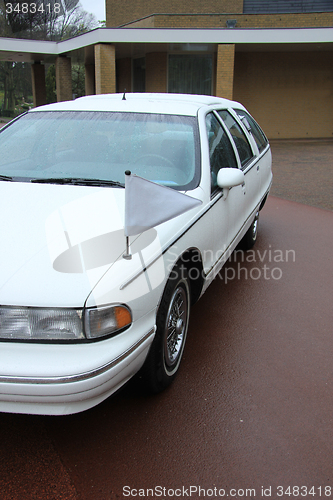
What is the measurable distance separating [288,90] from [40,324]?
20.5 meters

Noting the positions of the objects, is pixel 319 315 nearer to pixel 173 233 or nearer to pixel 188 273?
pixel 188 273

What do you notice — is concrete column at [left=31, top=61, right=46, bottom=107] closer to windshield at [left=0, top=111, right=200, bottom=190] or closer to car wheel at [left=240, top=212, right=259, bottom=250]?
car wheel at [left=240, top=212, right=259, bottom=250]

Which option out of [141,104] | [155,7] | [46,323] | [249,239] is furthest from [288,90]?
[46,323]

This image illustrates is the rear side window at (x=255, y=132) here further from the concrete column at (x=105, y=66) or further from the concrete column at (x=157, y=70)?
the concrete column at (x=157, y=70)

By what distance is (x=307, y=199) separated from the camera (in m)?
8.86

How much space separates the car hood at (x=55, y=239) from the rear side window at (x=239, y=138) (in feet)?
6.17

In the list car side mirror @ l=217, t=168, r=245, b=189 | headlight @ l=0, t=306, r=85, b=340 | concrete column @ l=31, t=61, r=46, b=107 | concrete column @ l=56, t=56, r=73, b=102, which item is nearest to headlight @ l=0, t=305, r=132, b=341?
headlight @ l=0, t=306, r=85, b=340

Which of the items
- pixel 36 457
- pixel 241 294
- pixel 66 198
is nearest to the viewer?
pixel 36 457

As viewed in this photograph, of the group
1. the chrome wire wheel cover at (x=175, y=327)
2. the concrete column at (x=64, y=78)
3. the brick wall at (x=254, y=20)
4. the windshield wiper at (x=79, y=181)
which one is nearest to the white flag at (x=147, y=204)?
the chrome wire wheel cover at (x=175, y=327)

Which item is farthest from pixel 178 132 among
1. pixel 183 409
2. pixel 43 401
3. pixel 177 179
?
pixel 43 401

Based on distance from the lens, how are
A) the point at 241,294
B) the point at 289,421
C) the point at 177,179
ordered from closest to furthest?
the point at 289,421
the point at 177,179
the point at 241,294

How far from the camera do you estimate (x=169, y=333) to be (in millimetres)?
2852

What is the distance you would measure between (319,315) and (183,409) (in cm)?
187

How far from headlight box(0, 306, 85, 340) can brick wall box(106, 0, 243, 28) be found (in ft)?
75.8
